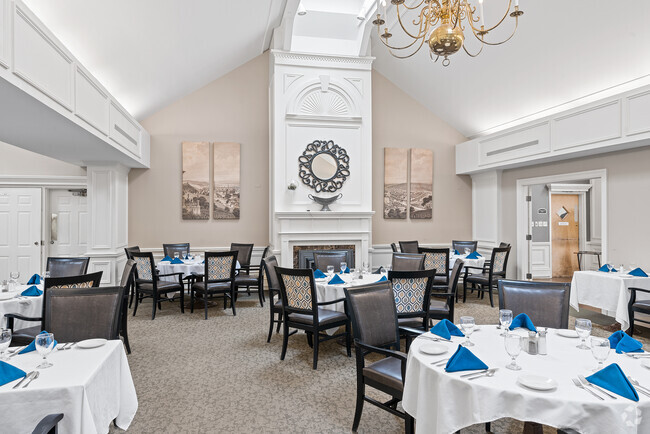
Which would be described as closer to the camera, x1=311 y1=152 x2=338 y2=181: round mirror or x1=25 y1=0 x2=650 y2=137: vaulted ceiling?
x1=25 y1=0 x2=650 y2=137: vaulted ceiling

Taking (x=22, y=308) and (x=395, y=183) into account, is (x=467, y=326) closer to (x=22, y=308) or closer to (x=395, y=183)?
(x=22, y=308)

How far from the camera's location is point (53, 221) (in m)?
7.07

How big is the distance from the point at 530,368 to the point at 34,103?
403cm

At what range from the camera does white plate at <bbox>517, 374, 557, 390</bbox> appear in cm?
160

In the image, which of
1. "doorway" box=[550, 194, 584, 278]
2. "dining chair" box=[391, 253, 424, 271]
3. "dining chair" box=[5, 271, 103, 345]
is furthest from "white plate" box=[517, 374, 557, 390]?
"doorway" box=[550, 194, 584, 278]

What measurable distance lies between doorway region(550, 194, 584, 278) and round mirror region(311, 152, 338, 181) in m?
5.47

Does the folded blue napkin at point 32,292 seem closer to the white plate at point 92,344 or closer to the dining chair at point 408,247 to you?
the white plate at point 92,344

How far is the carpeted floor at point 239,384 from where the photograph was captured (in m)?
2.59

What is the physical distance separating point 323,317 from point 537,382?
7.29 ft

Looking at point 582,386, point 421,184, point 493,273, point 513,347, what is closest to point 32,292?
point 513,347

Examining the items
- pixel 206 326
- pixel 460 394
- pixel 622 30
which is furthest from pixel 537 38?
pixel 206 326

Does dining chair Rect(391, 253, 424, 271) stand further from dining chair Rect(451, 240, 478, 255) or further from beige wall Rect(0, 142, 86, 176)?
beige wall Rect(0, 142, 86, 176)

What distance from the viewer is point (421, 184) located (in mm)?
8203

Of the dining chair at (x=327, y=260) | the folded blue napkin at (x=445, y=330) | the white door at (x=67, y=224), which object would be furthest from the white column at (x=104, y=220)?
the folded blue napkin at (x=445, y=330)
